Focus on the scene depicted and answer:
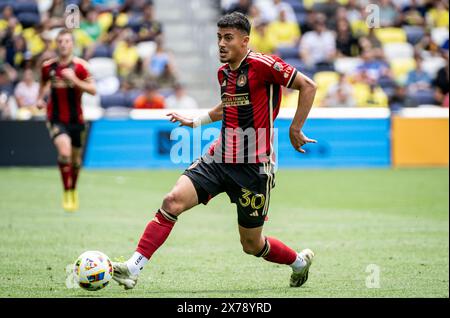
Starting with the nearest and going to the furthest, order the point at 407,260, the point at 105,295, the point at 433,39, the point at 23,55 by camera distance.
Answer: the point at 105,295
the point at 407,260
the point at 23,55
the point at 433,39

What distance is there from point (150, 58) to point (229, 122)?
15.0m

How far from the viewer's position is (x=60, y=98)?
13.7 metres

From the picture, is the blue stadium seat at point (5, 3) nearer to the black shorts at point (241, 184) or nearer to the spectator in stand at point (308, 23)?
the spectator in stand at point (308, 23)

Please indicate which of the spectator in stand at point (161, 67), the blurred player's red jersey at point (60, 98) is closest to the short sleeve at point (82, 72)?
the blurred player's red jersey at point (60, 98)

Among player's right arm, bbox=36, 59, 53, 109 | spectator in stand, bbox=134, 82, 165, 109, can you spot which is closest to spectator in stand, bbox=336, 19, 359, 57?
spectator in stand, bbox=134, 82, 165, 109

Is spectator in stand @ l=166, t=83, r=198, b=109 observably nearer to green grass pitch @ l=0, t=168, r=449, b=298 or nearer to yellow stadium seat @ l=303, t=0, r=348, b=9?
green grass pitch @ l=0, t=168, r=449, b=298

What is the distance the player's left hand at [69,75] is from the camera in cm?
1267

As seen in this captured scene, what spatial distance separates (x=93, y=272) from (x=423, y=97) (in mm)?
16443

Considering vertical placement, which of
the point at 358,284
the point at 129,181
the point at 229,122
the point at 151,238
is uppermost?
the point at 229,122

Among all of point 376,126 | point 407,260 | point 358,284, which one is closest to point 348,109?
point 376,126

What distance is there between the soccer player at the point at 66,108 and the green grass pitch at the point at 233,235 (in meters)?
0.57

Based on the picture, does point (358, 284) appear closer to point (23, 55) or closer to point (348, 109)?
point (348, 109)

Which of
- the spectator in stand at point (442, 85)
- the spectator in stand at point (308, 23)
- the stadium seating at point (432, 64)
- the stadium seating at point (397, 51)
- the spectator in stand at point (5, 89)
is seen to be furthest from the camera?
the stadium seating at point (397, 51)

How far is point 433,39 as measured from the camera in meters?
25.3
